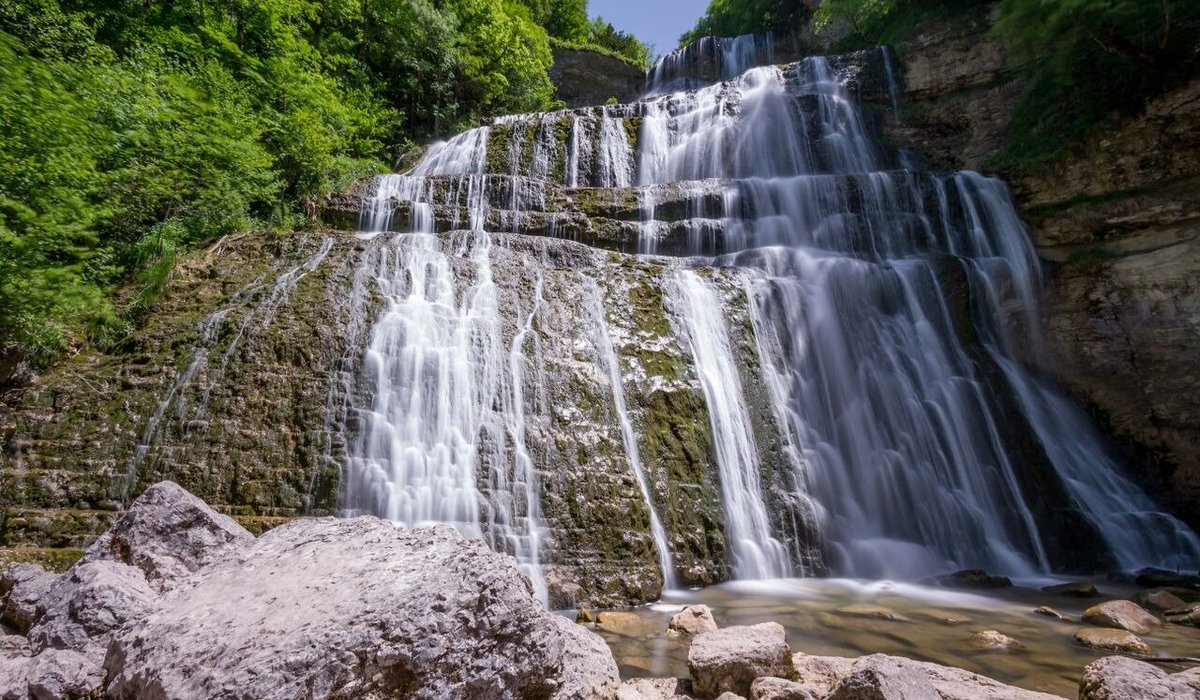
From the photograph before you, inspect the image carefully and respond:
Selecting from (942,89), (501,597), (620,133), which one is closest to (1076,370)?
(942,89)

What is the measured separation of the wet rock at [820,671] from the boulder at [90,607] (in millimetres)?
3521

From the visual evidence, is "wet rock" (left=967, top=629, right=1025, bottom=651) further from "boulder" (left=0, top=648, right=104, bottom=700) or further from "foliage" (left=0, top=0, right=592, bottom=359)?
"foliage" (left=0, top=0, right=592, bottom=359)

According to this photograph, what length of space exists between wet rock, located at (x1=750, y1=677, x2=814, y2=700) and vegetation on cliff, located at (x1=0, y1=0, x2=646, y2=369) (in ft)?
24.0

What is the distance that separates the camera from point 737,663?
2.96m

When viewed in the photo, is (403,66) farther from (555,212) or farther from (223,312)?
(223,312)

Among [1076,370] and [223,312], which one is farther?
[1076,370]

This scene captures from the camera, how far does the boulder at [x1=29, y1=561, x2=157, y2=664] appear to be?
2934 millimetres

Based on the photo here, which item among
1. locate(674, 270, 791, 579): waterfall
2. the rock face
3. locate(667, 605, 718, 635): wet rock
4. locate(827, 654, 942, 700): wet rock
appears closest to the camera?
locate(827, 654, 942, 700): wet rock

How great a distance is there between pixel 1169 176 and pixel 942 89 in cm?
694

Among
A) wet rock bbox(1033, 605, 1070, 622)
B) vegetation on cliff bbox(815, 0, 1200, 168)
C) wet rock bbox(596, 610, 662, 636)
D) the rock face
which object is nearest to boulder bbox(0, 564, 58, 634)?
wet rock bbox(596, 610, 662, 636)

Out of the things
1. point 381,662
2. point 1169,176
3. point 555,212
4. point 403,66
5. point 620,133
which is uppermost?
point 403,66

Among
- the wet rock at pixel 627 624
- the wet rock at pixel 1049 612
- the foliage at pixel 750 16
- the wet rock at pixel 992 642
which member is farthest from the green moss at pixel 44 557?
the foliage at pixel 750 16

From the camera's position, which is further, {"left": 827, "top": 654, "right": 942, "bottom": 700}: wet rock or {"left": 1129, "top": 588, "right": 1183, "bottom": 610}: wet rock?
{"left": 1129, "top": 588, "right": 1183, "bottom": 610}: wet rock

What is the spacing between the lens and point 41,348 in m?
5.76
